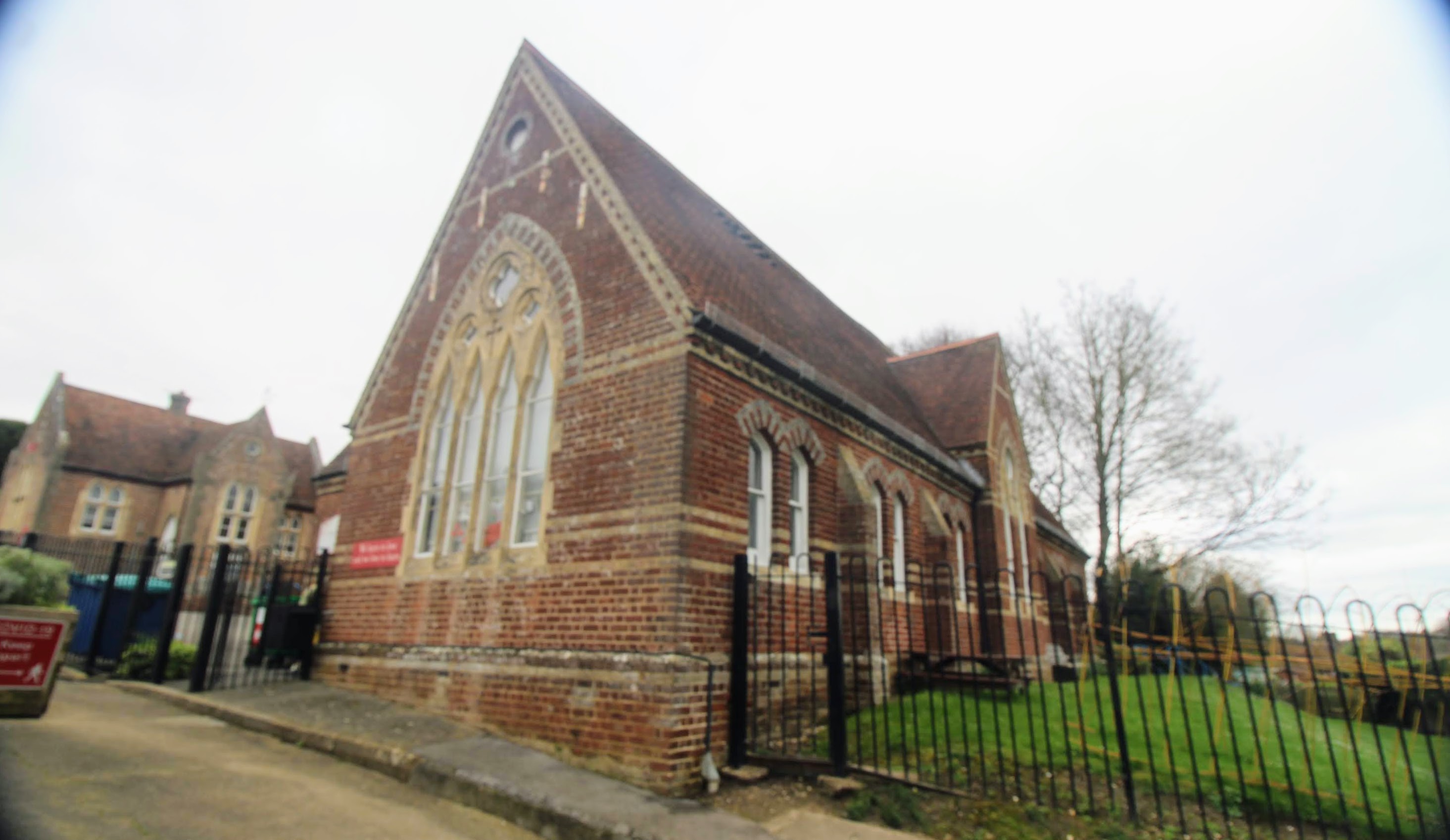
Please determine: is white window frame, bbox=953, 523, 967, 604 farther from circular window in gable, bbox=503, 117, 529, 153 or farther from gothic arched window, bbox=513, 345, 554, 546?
circular window in gable, bbox=503, 117, 529, 153

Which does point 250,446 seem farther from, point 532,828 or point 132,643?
point 532,828

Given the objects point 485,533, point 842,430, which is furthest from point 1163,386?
point 485,533

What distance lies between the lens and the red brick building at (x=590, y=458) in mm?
8242

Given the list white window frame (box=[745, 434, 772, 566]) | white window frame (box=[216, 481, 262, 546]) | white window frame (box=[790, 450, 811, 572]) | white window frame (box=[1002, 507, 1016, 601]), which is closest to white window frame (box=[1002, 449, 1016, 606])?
white window frame (box=[1002, 507, 1016, 601])

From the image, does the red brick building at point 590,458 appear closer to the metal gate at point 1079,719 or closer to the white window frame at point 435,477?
the white window frame at point 435,477

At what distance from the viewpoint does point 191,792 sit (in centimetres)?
659

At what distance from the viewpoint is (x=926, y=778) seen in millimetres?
7258

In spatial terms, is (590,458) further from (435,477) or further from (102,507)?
(102,507)

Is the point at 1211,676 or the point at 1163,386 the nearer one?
the point at 1211,676

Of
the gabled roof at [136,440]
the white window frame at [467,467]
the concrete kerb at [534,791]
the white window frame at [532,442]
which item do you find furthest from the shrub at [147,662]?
the gabled roof at [136,440]

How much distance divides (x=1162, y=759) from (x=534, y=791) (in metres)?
6.72

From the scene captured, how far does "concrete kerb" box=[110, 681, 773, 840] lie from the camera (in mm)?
6273

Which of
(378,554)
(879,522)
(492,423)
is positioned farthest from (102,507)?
(879,522)

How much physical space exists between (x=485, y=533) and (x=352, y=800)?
3964 millimetres
